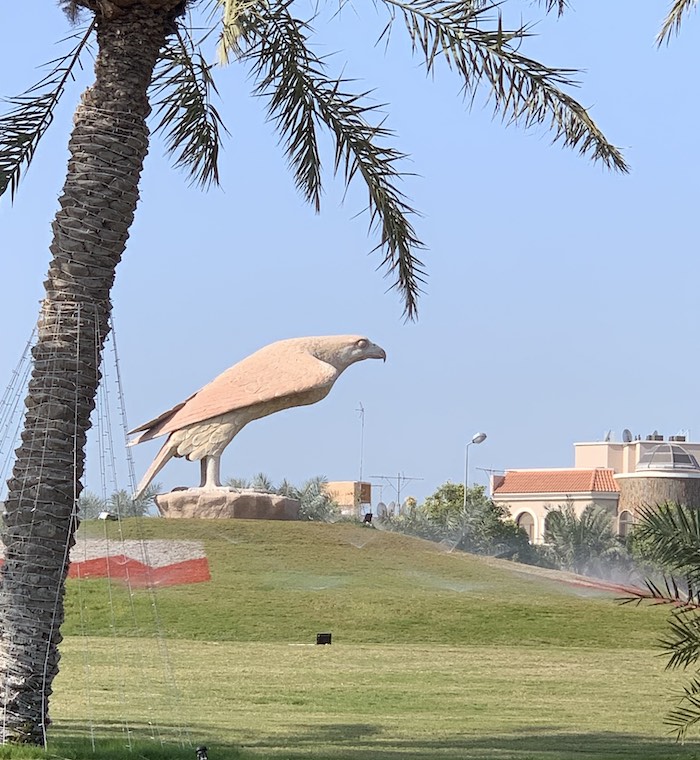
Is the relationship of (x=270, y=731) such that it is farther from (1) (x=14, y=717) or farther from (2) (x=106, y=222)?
(2) (x=106, y=222)

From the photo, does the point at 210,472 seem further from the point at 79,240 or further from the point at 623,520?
the point at 623,520

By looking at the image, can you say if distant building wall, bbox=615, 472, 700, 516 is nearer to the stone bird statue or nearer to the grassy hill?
the stone bird statue

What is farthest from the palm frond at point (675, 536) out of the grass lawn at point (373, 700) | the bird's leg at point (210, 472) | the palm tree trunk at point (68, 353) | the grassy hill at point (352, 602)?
the bird's leg at point (210, 472)

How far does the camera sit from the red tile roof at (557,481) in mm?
68438

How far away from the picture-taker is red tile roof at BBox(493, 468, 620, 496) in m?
68.4

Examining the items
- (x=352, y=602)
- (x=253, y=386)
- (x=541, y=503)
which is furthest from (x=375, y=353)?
(x=541, y=503)

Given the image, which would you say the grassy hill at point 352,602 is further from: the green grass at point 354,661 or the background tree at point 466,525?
the background tree at point 466,525

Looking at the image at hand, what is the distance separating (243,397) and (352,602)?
9226 millimetres

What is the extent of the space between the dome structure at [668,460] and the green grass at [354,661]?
3612cm

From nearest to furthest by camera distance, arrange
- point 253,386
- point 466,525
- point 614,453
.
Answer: point 253,386, point 466,525, point 614,453

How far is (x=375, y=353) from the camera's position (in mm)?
32750

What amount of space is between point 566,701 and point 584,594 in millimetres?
11223

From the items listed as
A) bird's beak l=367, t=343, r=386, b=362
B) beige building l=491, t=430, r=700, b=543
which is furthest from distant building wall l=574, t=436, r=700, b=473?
bird's beak l=367, t=343, r=386, b=362

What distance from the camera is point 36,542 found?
31.3 feet
